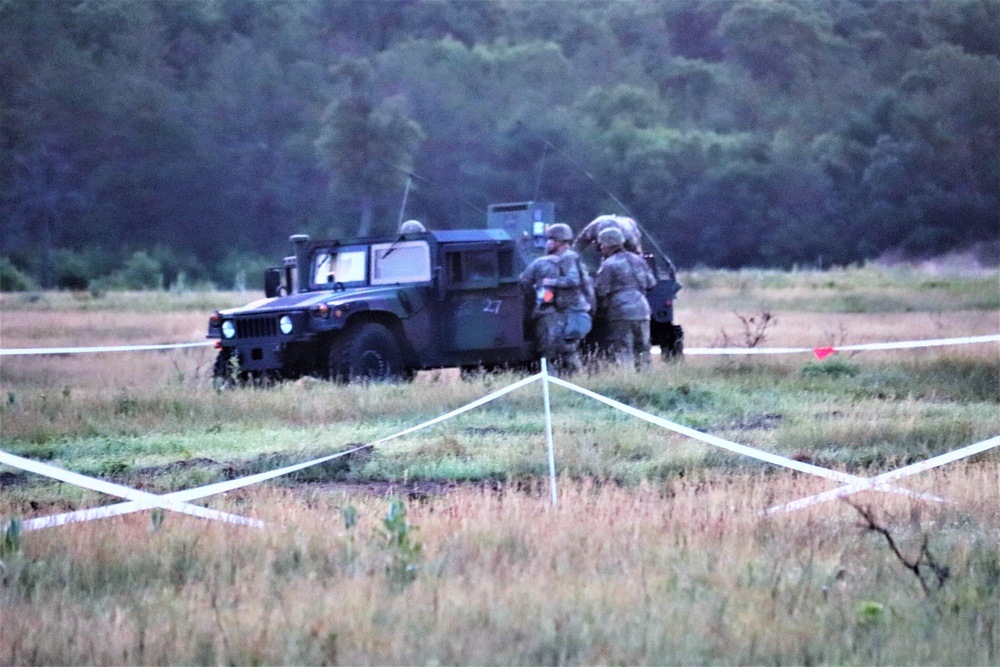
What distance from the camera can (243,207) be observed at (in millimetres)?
53094

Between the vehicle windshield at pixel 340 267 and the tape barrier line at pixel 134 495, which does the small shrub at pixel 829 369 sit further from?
the tape barrier line at pixel 134 495

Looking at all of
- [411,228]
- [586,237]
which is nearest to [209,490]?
[411,228]

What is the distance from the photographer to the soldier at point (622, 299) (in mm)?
16938

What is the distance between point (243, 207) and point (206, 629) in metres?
47.3

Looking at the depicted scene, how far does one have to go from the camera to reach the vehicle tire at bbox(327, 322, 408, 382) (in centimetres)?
1585

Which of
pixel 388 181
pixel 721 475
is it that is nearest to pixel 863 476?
pixel 721 475

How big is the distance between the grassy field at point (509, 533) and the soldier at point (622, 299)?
34.3 inches

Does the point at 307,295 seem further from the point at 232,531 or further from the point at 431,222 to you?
the point at 431,222

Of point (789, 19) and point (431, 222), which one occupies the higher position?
point (789, 19)

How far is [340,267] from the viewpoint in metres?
17.1

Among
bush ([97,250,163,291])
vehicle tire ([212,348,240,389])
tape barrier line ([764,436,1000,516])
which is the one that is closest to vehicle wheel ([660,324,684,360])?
vehicle tire ([212,348,240,389])

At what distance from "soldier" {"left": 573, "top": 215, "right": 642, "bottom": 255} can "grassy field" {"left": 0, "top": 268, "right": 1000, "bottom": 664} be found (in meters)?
1.65

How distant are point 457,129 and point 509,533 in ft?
150

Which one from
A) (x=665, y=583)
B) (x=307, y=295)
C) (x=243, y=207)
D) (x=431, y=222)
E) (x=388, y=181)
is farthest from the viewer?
(x=243, y=207)
